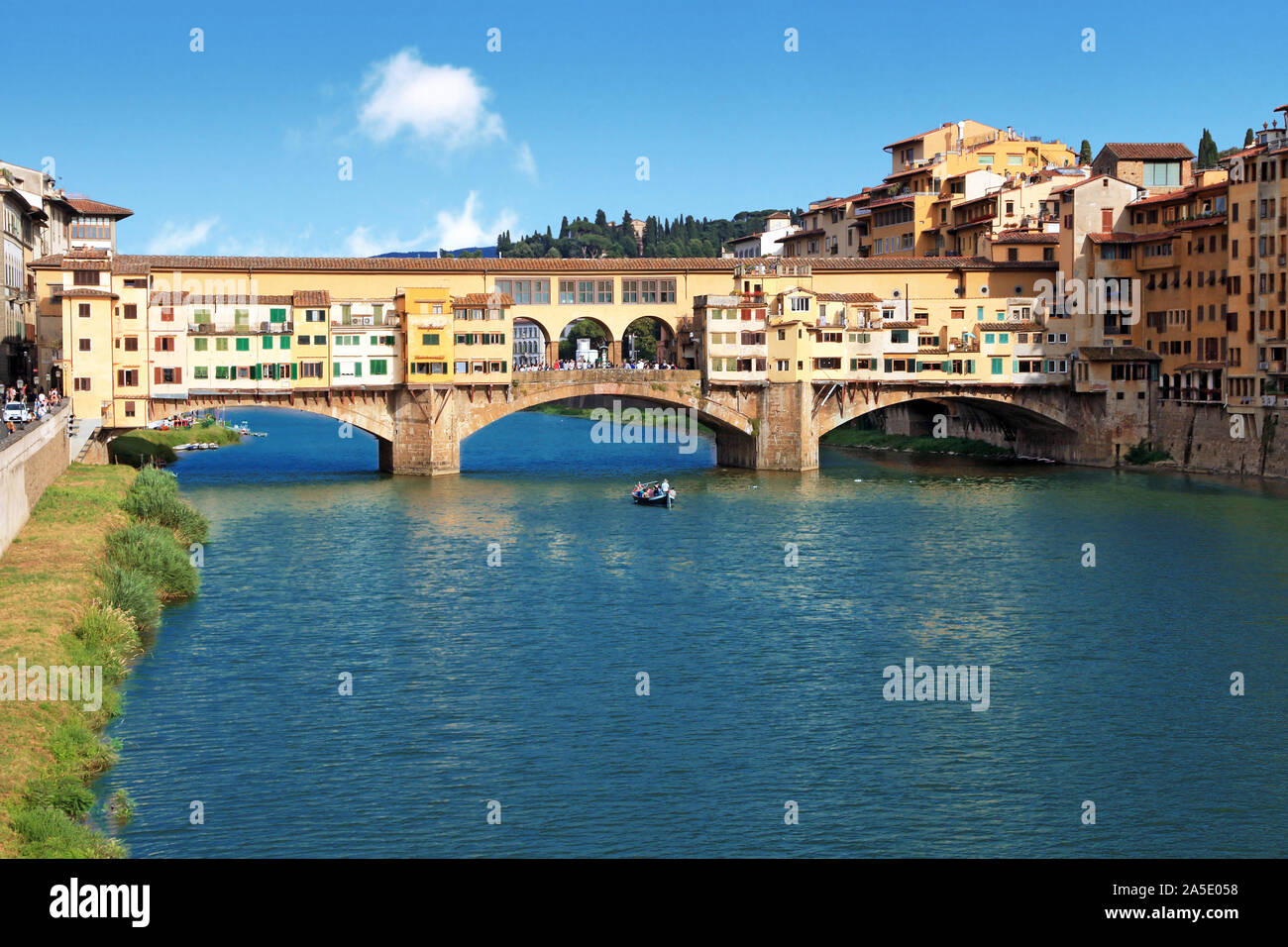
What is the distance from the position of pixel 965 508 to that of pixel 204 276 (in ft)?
130

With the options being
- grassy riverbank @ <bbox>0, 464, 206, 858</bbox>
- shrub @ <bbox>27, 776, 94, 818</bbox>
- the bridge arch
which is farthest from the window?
shrub @ <bbox>27, 776, 94, 818</bbox>

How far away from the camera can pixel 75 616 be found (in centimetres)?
3266

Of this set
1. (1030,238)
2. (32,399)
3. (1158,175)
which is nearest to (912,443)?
(1030,238)

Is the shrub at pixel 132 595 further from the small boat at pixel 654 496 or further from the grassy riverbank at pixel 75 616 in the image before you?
the small boat at pixel 654 496

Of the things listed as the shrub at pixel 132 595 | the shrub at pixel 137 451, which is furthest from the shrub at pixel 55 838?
the shrub at pixel 137 451

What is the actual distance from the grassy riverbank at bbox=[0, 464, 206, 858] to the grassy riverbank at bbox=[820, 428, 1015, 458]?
50632 mm

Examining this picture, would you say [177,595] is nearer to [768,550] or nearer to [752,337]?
[768,550]

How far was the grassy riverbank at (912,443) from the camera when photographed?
90.5 meters

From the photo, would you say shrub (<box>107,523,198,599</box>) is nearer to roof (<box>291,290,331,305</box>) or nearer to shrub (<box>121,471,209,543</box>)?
shrub (<box>121,471,209,543</box>)

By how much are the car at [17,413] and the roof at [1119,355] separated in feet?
172

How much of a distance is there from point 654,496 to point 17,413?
84.6 feet

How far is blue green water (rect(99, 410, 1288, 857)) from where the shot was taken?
24.0m

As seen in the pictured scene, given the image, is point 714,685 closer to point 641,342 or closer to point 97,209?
point 97,209

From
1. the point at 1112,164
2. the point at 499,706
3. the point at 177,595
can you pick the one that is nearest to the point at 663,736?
the point at 499,706
